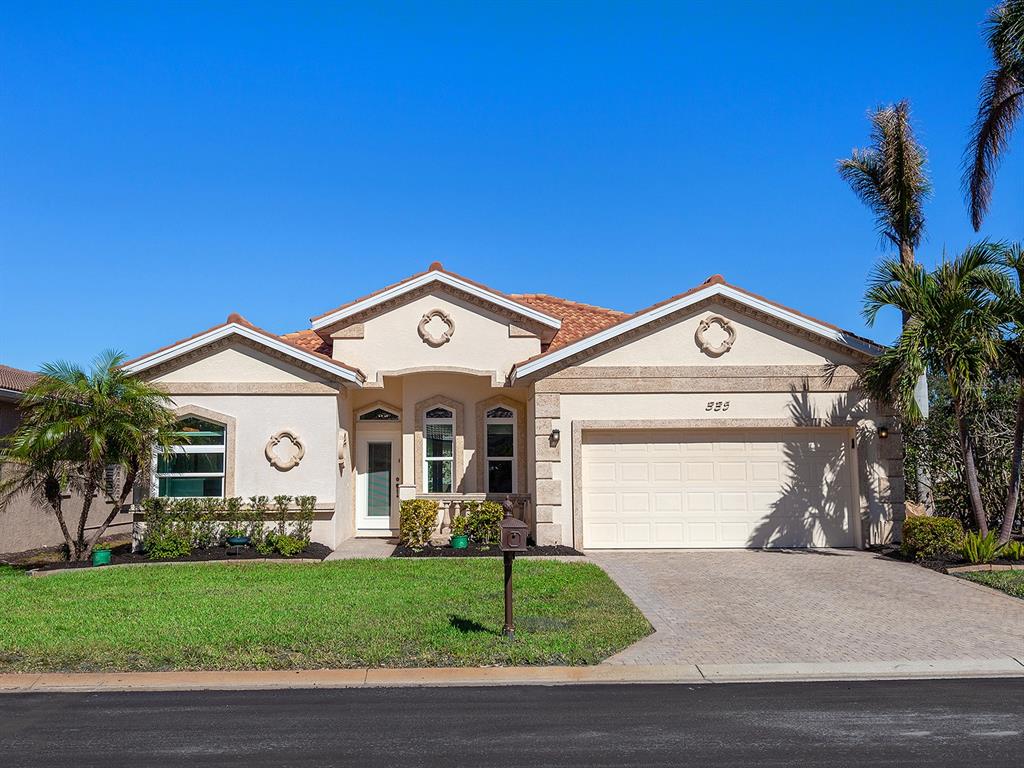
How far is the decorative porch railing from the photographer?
52.4 feet

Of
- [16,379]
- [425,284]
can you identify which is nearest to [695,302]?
[425,284]

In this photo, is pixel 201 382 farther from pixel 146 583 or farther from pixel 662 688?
pixel 662 688

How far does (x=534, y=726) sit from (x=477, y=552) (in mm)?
8889

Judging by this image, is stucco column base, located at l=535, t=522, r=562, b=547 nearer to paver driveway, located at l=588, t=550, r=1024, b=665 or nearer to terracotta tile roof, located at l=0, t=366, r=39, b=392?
paver driveway, located at l=588, t=550, r=1024, b=665

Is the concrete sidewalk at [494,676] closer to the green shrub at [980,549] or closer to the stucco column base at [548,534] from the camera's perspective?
the green shrub at [980,549]

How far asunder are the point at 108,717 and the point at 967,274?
13.6m

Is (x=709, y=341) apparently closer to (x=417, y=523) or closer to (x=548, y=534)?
(x=548, y=534)

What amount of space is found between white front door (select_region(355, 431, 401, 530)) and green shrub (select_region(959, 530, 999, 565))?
11.1 m

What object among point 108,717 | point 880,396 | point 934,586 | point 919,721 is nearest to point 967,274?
point 880,396

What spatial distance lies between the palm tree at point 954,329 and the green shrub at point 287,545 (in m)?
10.8

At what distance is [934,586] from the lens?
11.5m

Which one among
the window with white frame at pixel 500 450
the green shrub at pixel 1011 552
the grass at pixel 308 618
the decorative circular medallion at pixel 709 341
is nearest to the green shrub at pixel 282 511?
the grass at pixel 308 618

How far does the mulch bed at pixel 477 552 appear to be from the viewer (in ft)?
47.6

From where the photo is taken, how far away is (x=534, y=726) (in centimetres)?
595
